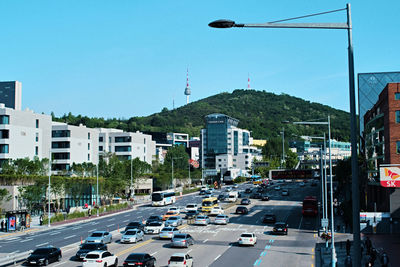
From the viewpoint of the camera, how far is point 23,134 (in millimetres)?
88625

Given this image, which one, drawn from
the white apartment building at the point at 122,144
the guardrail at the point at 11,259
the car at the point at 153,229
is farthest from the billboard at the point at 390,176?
the white apartment building at the point at 122,144

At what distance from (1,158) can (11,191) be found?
17.6 m

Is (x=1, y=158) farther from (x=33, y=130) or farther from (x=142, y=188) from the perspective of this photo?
(x=142, y=188)

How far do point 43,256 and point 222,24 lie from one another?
88.6 feet

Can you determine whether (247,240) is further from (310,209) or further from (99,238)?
(310,209)

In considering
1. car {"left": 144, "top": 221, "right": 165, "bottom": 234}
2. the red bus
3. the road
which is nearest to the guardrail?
the road

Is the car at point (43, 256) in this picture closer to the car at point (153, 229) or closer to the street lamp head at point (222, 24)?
the car at point (153, 229)

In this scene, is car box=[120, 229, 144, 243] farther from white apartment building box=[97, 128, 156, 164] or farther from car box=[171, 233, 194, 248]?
white apartment building box=[97, 128, 156, 164]

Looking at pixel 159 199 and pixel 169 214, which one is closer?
pixel 169 214

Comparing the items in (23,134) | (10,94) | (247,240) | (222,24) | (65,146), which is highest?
(10,94)

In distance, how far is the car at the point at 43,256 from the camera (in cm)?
3061

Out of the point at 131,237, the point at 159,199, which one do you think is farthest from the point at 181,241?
the point at 159,199

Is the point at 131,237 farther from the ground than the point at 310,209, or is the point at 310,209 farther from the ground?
the point at 131,237

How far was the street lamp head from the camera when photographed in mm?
8898
